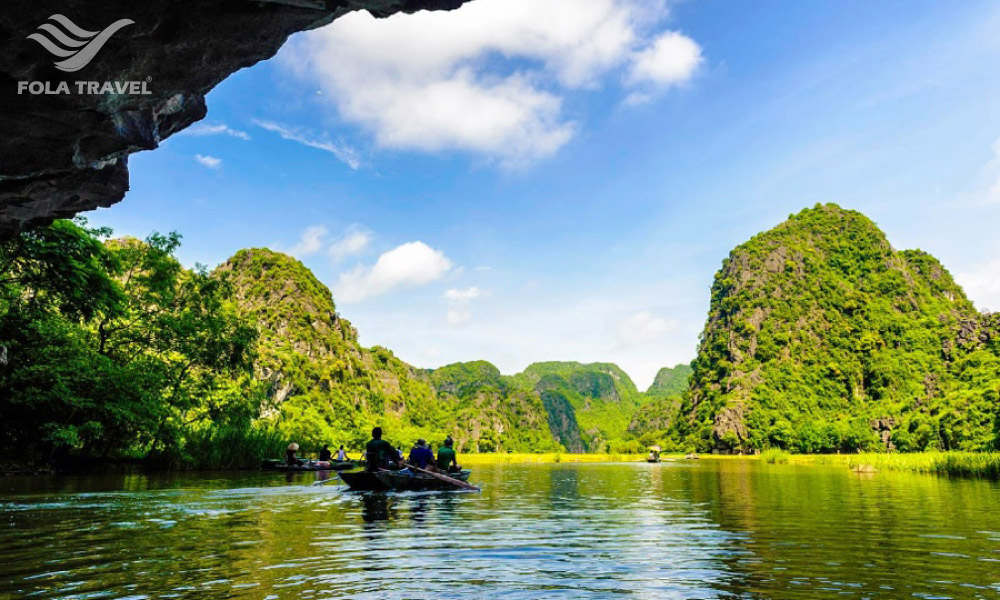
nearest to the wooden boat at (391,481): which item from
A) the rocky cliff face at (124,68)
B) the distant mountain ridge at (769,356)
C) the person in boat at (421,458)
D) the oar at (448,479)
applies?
the oar at (448,479)

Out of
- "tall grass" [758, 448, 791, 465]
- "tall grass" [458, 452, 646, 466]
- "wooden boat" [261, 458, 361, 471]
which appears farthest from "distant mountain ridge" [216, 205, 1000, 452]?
"wooden boat" [261, 458, 361, 471]

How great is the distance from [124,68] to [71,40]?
0.51 m

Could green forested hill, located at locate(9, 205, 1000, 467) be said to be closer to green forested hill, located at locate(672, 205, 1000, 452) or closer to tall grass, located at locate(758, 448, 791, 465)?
green forested hill, located at locate(672, 205, 1000, 452)

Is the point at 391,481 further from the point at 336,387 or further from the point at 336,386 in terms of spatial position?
the point at 336,386

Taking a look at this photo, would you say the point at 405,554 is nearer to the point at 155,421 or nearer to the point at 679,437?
the point at 155,421

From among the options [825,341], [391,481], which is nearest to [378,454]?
[391,481]

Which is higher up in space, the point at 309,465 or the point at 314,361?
the point at 314,361

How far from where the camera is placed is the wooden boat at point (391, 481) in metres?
17.3

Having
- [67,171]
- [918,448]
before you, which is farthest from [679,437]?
[67,171]

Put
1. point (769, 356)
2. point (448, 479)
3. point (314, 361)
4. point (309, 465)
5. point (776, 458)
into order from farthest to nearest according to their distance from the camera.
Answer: point (769, 356) < point (314, 361) < point (776, 458) < point (309, 465) < point (448, 479)

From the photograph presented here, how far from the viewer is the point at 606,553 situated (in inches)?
311

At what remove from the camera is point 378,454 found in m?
18.3

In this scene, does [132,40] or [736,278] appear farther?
[736,278]

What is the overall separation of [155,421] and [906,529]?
101 feet
